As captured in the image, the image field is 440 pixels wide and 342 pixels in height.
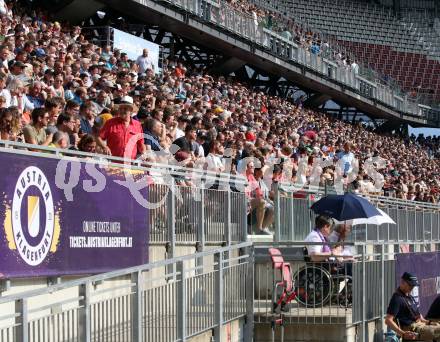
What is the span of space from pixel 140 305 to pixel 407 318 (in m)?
5.46

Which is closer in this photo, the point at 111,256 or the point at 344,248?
the point at 111,256

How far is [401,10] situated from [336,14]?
543 centimetres

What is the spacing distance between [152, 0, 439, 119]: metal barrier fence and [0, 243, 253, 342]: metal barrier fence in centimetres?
2016

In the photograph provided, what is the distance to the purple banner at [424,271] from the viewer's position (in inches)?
643

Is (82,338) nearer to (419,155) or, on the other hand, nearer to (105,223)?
(105,223)

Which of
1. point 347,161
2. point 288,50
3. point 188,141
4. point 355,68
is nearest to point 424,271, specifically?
point 188,141

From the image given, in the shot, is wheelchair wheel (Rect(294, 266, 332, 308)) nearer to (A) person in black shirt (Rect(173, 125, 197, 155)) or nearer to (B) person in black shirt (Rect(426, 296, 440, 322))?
(B) person in black shirt (Rect(426, 296, 440, 322))

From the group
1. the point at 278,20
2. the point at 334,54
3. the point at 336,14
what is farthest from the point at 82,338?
the point at 336,14

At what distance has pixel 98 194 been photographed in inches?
451

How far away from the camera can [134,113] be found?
14.6m

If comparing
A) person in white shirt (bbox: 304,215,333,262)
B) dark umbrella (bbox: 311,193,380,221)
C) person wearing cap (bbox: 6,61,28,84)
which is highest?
person wearing cap (bbox: 6,61,28,84)

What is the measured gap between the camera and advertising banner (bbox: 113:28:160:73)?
84.5 ft

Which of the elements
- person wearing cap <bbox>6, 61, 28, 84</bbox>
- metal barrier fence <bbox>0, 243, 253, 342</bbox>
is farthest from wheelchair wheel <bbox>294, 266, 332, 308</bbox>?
person wearing cap <bbox>6, 61, 28, 84</bbox>

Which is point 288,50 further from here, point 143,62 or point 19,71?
point 19,71
